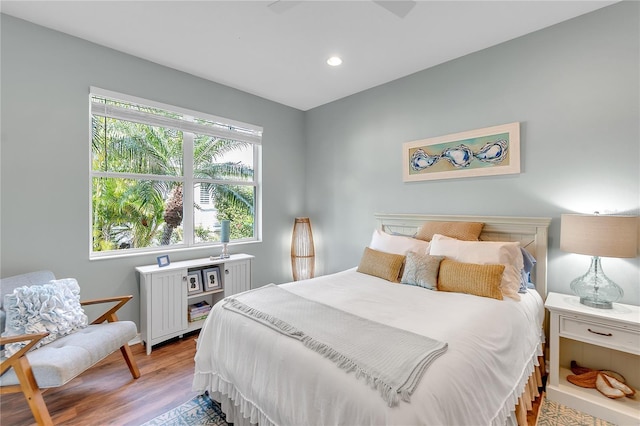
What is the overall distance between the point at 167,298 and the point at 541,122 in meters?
3.65

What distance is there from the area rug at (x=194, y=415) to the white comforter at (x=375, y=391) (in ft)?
0.46

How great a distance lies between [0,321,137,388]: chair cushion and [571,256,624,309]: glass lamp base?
10.7 feet

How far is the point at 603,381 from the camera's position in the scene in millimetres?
1935

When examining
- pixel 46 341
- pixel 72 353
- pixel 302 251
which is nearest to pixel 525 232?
pixel 302 251

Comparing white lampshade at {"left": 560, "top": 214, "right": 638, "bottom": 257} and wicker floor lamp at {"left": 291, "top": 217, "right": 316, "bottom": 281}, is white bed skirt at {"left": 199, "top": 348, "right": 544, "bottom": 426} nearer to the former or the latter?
white lampshade at {"left": 560, "top": 214, "right": 638, "bottom": 257}

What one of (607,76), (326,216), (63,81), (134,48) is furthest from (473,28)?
(63,81)

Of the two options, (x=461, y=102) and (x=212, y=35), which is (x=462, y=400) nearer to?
(x=461, y=102)

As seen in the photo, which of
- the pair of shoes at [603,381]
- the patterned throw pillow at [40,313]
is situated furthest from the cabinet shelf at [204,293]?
the pair of shoes at [603,381]

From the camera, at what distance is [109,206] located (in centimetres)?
280

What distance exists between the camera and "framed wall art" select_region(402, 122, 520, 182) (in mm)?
2523

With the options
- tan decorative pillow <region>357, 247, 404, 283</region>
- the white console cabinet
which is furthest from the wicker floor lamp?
tan decorative pillow <region>357, 247, 404, 283</region>

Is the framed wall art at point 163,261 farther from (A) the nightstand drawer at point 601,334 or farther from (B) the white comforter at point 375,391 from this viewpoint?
(A) the nightstand drawer at point 601,334

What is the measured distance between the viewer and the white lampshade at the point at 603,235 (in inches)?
69.9

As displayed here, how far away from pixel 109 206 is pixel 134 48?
149 centimetres
